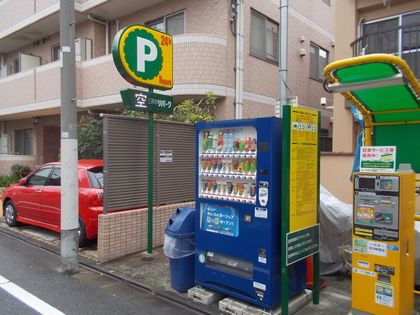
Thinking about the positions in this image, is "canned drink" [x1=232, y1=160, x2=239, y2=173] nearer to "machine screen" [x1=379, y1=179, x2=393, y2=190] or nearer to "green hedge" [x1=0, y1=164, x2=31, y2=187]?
"machine screen" [x1=379, y1=179, x2=393, y2=190]

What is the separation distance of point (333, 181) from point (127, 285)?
457 cm

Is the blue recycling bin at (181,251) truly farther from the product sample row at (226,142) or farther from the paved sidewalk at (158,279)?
the product sample row at (226,142)

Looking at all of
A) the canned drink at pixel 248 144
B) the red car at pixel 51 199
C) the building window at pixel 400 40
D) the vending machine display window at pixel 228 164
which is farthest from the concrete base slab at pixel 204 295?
the building window at pixel 400 40

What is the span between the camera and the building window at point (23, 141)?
17.2m

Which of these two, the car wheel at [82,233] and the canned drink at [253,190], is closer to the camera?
the canned drink at [253,190]

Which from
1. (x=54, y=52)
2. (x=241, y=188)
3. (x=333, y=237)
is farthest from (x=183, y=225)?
(x=54, y=52)

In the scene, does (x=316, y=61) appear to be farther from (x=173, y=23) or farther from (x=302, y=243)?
(x=302, y=243)

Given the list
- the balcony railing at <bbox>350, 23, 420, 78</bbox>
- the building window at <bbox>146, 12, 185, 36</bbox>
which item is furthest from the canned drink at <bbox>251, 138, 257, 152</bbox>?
the building window at <bbox>146, 12, 185, 36</bbox>

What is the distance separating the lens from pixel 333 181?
7438mm

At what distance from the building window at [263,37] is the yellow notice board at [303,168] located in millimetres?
7167

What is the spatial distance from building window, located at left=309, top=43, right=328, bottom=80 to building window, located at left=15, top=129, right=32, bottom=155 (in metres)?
12.9

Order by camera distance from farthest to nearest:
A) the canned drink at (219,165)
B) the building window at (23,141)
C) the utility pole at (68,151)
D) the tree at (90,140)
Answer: the building window at (23,141), the tree at (90,140), the utility pole at (68,151), the canned drink at (219,165)

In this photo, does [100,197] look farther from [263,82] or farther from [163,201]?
[263,82]

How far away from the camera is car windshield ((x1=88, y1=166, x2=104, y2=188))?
6648 mm
